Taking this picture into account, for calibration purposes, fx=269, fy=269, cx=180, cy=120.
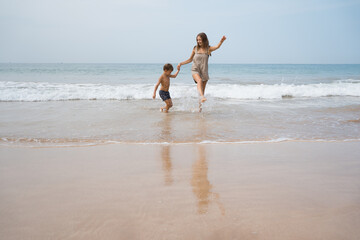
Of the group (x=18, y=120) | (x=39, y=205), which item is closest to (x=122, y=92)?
(x=18, y=120)

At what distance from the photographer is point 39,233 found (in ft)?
5.60

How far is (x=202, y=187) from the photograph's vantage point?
94.9 inches

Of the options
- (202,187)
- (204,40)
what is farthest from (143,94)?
(202,187)

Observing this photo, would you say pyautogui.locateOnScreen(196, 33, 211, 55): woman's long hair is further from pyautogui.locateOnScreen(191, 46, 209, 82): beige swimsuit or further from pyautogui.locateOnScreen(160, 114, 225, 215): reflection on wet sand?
pyautogui.locateOnScreen(160, 114, 225, 215): reflection on wet sand

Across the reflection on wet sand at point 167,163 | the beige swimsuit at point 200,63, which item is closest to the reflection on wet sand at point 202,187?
the reflection on wet sand at point 167,163

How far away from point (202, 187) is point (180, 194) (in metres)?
0.24

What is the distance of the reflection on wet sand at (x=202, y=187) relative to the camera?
2061mm

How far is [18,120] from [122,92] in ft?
18.3

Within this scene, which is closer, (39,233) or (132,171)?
(39,233)

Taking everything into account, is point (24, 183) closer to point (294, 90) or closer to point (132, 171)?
point (132, 171)

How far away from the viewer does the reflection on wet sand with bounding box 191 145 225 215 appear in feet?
6.76

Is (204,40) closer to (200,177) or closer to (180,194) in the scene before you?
(200,177)

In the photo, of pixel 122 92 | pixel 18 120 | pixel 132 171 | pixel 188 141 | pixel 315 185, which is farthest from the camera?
pixel 122 92

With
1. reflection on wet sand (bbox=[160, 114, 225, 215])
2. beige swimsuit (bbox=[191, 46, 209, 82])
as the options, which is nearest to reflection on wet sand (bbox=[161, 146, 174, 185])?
reflection on wet sand (bbox=[160, 114, 225, 215])
